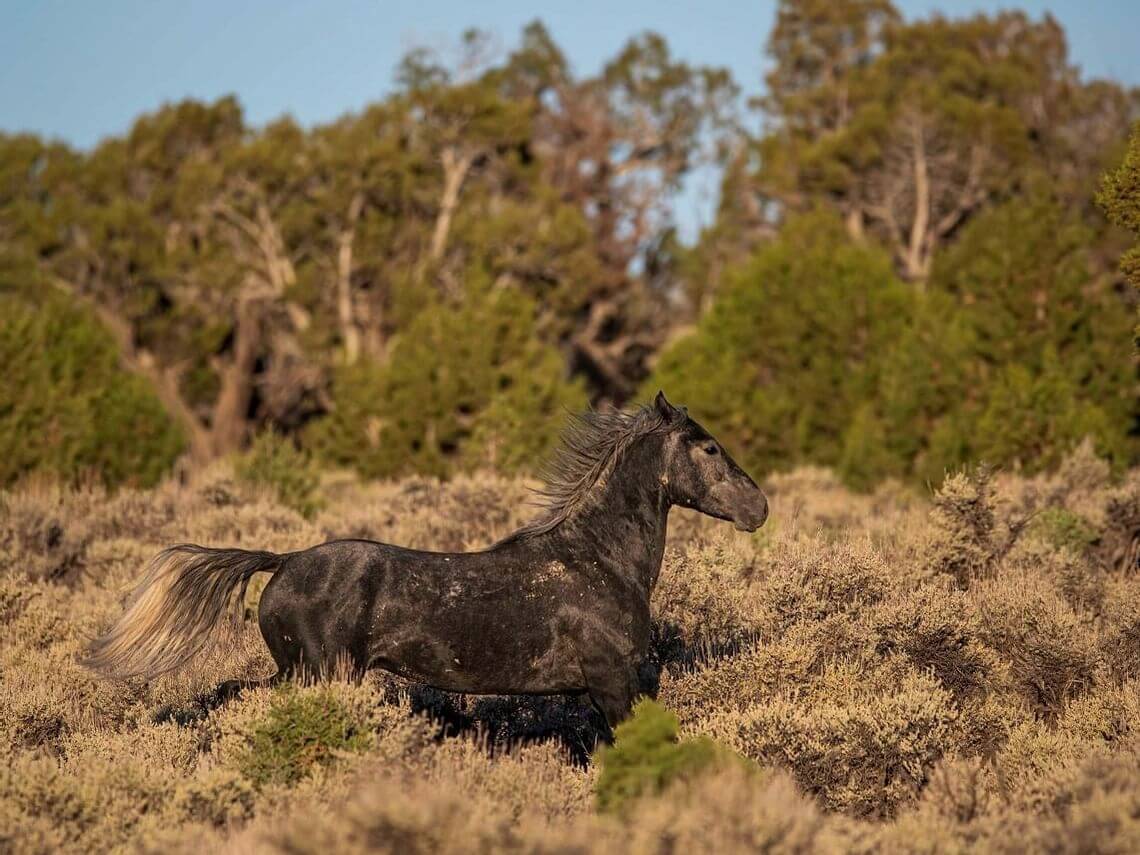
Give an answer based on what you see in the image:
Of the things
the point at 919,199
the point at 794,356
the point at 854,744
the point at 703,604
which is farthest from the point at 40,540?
the point at 919,199

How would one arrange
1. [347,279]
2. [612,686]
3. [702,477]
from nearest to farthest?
[612,686], [702,477], [347,279]

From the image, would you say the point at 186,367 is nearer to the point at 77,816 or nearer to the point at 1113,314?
the point at 1113,314

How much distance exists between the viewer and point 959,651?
9562 millimetres

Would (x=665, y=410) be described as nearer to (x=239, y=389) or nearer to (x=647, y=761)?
(x=647, y=761)

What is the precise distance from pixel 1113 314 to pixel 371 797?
72.8ft

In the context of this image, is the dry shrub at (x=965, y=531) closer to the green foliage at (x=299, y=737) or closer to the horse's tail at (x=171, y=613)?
the green foliage at (x=299, y=737)

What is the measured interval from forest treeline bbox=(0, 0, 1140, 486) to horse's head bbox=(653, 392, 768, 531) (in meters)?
16.3

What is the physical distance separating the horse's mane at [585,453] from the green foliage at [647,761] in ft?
5.11

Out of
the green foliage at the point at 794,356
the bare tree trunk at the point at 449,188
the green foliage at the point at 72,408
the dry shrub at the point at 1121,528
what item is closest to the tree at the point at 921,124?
the bare tree trunk at the point at 449,188

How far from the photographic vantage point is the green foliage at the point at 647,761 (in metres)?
5.82

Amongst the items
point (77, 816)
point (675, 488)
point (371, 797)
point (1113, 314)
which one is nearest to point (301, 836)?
point (371, 797)

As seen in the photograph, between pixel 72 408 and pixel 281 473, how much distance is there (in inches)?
280

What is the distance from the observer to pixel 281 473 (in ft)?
66.8

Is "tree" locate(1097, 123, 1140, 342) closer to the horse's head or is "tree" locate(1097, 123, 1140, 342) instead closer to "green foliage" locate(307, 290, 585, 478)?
the horse's head
